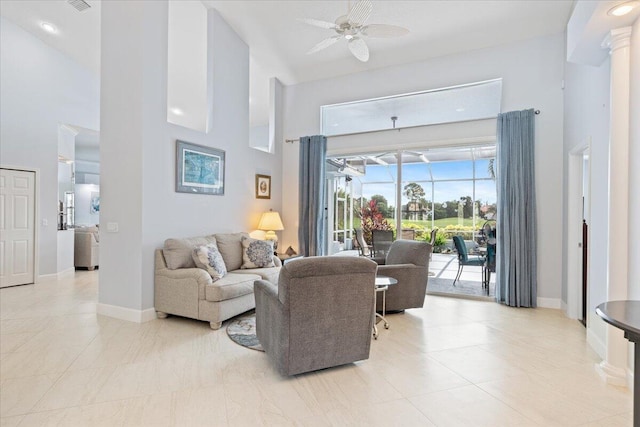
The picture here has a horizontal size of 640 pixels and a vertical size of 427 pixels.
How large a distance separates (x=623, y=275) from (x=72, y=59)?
8479 mm

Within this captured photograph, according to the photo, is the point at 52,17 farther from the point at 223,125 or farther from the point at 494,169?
the point at 494,169

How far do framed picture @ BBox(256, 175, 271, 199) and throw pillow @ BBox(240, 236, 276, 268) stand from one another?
126 cm

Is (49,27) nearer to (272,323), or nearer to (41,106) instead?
(41,106)

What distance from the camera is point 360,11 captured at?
3289 mm

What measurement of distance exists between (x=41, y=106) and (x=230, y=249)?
4.44 meters

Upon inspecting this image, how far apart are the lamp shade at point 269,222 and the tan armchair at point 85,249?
413 cm

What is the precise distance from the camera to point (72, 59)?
6.32 metres

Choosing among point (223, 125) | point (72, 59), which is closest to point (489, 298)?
point (223, 125)

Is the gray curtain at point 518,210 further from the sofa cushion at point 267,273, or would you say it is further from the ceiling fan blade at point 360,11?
the sofa cushion at point 267,273

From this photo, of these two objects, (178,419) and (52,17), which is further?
(52,17)

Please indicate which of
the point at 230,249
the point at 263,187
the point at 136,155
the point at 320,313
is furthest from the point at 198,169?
the point at 320,313

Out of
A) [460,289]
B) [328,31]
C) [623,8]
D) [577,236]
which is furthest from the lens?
[460,289]

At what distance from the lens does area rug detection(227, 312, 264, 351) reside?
3.23 m

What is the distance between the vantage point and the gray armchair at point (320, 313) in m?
2.42
